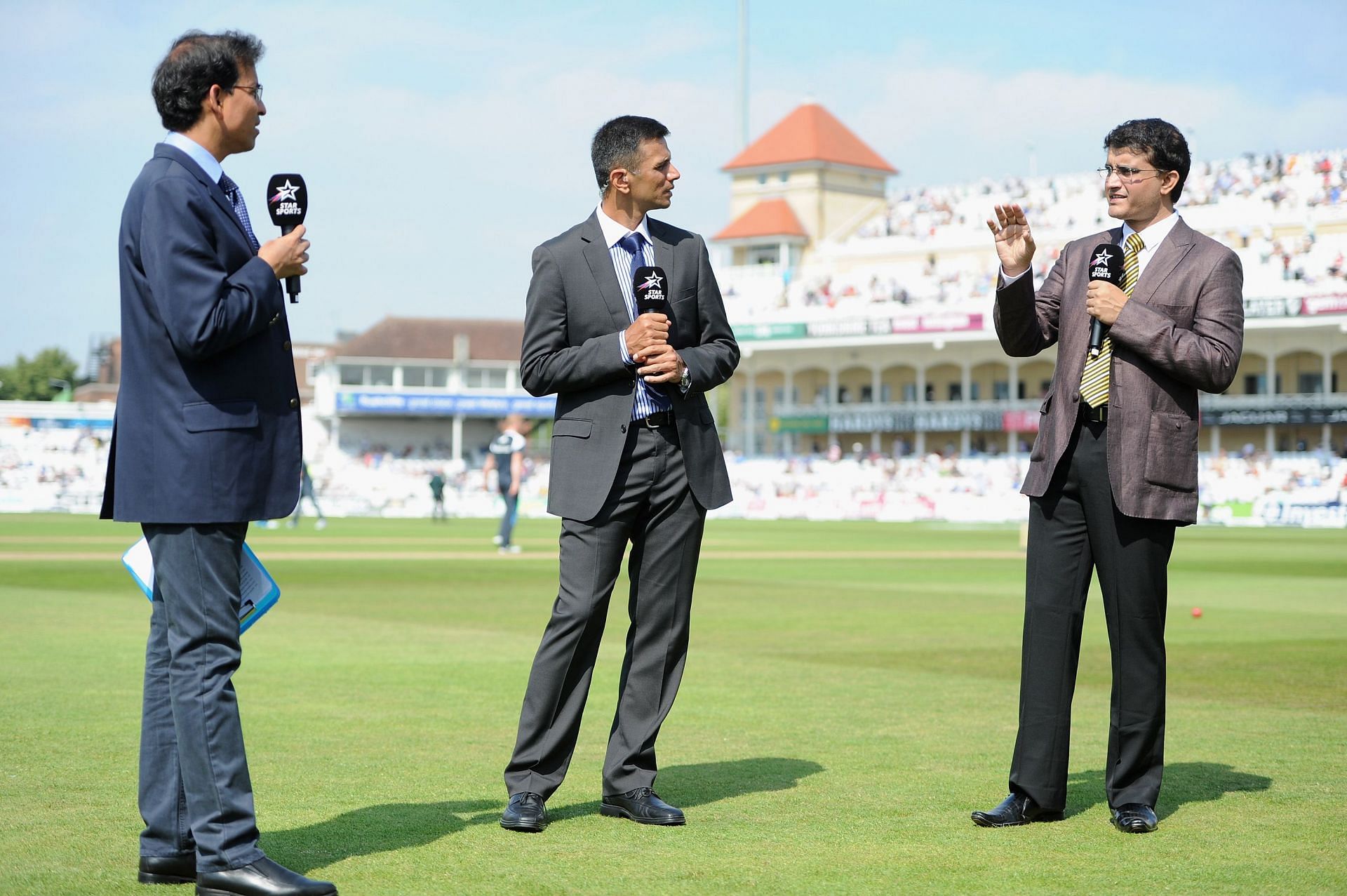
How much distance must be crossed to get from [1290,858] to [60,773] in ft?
14.6

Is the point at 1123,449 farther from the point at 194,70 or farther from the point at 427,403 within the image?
the point at 427,403

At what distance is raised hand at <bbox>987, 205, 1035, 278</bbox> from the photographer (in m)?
5.73

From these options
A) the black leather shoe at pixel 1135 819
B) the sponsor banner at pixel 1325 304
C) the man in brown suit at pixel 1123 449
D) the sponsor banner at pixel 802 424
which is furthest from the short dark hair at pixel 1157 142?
the sponsor banner at pixel 802 424

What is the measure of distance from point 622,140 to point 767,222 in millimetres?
77370

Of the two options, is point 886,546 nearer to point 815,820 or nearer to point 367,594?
point 367,594

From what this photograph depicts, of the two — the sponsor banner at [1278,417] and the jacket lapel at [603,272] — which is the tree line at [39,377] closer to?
the sponsor banner at [1278,417]

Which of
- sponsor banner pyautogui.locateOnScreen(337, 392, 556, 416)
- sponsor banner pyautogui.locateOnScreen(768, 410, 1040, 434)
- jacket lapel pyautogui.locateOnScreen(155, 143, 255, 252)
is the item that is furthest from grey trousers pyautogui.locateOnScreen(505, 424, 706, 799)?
sponsor banner pyautogui.locateOnScreen(337, 392, 556, 416)

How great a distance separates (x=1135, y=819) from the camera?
5.34m

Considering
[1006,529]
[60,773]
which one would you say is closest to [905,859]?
[60,773]

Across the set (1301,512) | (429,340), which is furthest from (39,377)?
(1301,512)

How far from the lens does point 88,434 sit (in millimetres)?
65875

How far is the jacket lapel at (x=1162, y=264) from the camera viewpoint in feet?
18.9

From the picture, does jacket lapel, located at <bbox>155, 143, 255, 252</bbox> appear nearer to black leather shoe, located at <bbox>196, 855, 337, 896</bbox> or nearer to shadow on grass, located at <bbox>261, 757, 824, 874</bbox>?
black leather shoe, located at <bbox>196, 855, 337, 896</bbox>

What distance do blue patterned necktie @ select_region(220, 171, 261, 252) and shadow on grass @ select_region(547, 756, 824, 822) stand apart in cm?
227
